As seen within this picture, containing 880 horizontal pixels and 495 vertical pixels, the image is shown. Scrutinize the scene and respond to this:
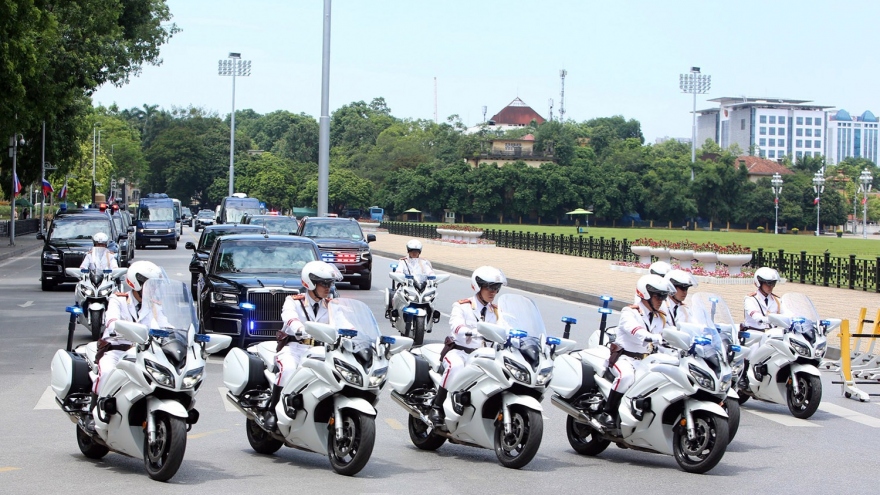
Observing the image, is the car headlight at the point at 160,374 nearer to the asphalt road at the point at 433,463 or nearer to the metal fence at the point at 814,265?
the asphalt road at the point at 433,463

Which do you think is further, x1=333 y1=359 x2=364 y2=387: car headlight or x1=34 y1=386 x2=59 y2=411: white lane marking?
x1=34 y1=386 x2=59 y2=411: white lane marking

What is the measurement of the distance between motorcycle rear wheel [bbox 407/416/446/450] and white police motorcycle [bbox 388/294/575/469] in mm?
124

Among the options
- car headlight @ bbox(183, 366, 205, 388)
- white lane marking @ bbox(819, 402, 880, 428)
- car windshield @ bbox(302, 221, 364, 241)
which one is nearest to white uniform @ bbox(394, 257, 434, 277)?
white lane marking @ bbox(819, 402, 880, 428)

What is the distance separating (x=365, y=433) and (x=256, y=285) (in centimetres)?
758

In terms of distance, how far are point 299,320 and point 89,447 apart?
190 cm

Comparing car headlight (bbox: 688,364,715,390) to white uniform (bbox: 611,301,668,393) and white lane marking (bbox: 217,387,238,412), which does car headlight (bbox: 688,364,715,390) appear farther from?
white lane marking (bbox: 217,387,238,412)

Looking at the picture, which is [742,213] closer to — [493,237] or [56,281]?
[493,237]

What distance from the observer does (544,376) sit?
329 inches

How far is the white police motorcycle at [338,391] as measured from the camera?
25.8 ft

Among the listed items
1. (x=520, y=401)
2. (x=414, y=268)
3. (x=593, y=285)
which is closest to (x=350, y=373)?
(x=520, y=401)

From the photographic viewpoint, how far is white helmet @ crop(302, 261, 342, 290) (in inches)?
340

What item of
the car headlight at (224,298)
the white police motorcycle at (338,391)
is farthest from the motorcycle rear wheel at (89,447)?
the car headlight at (224,298)


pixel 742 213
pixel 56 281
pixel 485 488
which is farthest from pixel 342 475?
pixel 742 213

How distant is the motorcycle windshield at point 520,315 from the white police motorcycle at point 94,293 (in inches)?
352
